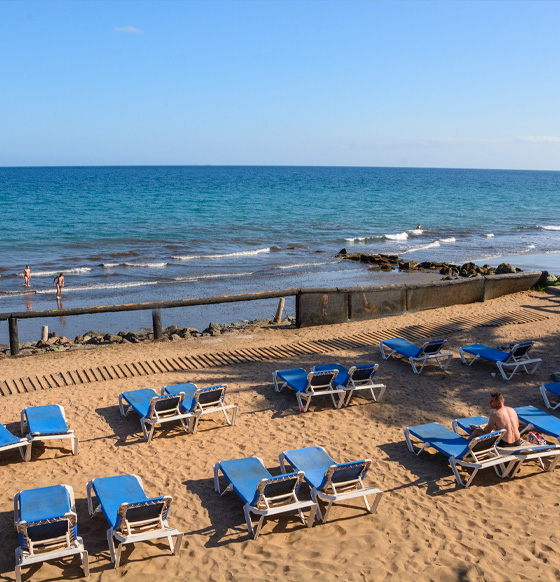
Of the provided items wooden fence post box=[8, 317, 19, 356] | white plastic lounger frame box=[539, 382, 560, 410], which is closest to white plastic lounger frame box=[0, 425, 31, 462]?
wooden fence post box=[8, 317, 19, 356]

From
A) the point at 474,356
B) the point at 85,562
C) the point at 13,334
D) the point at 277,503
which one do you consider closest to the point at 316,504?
the point at 277,503

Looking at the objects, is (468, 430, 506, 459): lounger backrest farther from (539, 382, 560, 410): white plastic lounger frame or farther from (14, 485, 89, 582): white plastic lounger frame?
(14, 485, 89, 582): white plastic lounger frame

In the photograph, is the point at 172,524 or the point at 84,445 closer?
the point at 172,524

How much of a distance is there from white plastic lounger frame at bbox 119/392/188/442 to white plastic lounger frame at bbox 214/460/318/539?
2.26m

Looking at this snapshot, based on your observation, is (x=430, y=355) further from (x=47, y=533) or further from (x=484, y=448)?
(x=47, y=533)

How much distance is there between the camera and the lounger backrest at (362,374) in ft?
30.6

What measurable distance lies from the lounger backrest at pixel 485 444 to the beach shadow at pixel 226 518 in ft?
6.44

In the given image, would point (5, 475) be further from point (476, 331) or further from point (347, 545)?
point (476, 331)

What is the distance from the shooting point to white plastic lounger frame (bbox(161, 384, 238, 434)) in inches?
327

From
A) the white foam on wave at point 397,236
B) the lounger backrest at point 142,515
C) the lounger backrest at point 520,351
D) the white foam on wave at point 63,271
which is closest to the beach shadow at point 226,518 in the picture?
the lounger backrest at point 142,515

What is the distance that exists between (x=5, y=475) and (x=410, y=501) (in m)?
4.56

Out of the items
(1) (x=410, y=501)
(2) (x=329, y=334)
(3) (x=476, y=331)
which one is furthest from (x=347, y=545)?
(3) (x=476, y=331)

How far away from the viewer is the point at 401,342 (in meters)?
11.5

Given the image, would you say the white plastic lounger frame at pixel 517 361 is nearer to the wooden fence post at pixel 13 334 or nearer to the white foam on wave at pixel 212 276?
the wooden fence post at pixel 13 334
